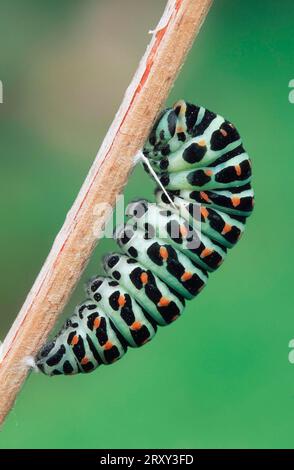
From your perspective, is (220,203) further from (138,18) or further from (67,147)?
(138,18)

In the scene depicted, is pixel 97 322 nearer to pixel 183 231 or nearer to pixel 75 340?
pixel 75 340

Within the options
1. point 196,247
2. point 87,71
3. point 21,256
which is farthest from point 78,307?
point 87,71

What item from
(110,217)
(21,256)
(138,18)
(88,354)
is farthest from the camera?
(138,18)

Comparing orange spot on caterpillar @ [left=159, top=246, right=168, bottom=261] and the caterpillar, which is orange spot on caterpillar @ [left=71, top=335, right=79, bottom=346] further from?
orange spot on caterpillar @ [left=159, top=246, right=168, bottom=261]

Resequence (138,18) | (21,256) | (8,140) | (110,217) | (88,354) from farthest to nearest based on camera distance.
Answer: (138,18) < (8,140) < (21,256) < (88,354) < (110,217)

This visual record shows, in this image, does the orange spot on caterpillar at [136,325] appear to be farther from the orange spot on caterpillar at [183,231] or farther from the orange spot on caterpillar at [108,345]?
the orange spot on caterpillar at [183,231]

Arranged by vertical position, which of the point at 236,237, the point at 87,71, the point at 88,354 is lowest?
the point at 88,354
